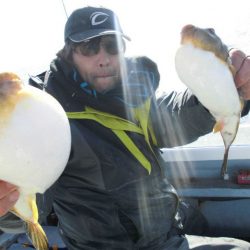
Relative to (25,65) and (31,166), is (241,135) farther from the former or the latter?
(25,65)

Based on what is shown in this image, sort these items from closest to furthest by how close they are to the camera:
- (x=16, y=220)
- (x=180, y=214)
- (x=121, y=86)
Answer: (x=16, y=220), (x=121, y=86), (x=180, y=214)

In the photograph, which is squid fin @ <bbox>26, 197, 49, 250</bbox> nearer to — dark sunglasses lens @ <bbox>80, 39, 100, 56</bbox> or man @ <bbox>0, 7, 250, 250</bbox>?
man @ <bbox>0, 7, 250, 250</bbox>

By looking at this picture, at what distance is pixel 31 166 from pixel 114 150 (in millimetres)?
942

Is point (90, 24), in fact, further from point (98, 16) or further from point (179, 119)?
point (179, 119)

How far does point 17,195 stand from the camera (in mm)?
1407

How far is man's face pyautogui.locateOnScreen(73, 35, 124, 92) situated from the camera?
7.59 feet

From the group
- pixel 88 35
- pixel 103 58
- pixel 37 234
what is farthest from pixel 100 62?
pixel 37 234

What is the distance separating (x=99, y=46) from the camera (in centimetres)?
232

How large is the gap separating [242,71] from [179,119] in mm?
630

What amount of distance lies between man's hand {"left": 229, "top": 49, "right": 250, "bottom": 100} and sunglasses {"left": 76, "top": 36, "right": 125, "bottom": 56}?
2.91 feet

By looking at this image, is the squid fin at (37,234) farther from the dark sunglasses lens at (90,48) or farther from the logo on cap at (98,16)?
the logo on cap at (98,16)

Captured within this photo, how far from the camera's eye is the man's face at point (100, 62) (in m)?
2.31

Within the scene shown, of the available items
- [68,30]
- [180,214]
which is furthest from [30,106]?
[180,214]

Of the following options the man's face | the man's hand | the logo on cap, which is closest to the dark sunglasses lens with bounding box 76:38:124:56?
the man's face
